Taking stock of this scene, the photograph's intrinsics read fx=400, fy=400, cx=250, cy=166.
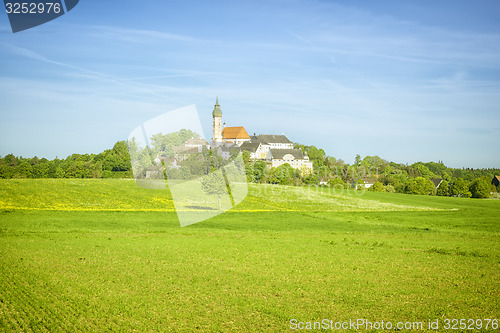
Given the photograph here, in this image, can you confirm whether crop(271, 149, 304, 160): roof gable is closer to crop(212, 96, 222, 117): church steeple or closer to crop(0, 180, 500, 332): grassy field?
crop(212, 96, 222, 117): church steeple

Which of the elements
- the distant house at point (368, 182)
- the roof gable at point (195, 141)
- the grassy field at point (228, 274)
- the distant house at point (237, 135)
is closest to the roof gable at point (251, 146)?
the distant house at point (237, 135)

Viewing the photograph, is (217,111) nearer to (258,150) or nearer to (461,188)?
(258,150)

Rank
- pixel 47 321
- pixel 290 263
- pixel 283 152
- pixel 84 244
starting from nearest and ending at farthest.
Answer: pixel 47 321, pixel 290 263, pixel 84 244, pixel 283 152

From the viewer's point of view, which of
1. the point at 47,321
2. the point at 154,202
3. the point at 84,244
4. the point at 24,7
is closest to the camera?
the point at 47,321

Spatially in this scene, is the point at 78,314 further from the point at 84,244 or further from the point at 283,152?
the point at 283,152

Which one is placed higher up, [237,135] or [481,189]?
[237,135]

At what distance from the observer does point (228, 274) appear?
17250mm

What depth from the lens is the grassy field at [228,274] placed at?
11977 mm

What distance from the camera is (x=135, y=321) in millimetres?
11352

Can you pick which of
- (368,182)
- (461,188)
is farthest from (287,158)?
(461,188)

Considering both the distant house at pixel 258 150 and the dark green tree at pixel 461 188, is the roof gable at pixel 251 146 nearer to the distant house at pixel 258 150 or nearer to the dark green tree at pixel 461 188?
the distant house at pixel 258 150

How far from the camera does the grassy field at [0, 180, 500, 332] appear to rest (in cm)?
1198

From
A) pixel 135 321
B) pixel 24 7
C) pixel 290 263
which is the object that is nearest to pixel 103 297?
pixel 135 321

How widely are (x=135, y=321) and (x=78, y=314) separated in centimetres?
183
